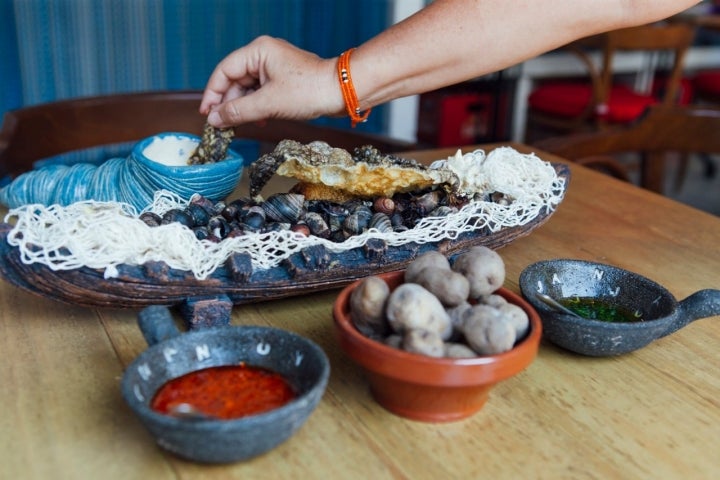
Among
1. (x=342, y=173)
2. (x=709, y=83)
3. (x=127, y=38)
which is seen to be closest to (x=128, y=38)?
(x=127, y=38)

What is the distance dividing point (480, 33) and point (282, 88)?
287 millimetres

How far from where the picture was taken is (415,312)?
1.88ft

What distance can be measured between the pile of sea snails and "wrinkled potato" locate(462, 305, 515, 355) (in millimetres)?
266

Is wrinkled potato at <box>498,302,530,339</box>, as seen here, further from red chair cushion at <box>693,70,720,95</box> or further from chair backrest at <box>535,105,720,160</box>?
red chair cushion at <box>693,70,720,95</box>

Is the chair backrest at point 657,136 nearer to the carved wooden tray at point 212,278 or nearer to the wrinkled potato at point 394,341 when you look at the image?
the carved wooden tray at point 212,278

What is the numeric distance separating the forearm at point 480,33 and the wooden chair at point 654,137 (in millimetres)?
569

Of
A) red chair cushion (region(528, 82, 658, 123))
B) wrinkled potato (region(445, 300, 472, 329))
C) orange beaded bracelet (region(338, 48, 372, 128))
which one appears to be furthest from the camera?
red chair cushion (region(528, 82, 658, 123))

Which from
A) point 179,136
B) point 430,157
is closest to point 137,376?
point 179,136

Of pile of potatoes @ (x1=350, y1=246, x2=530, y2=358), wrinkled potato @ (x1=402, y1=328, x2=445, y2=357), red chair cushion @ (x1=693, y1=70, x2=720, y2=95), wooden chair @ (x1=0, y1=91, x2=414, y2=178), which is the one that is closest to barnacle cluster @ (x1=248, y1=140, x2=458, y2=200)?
pile of potatoes @ (x1=350, y1=246, x2=530, y2=358)

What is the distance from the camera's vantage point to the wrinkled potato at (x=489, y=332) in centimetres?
57

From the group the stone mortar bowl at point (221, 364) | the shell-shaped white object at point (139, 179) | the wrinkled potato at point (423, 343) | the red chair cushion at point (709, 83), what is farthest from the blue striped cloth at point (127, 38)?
the red chair cushion at point (709, 83)

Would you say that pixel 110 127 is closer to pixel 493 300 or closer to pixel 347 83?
pixel 347 83

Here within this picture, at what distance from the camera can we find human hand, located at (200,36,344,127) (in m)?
0.98

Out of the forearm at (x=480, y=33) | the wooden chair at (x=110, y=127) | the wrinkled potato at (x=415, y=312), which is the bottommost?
the wooden chair at (x=110, y=127)
